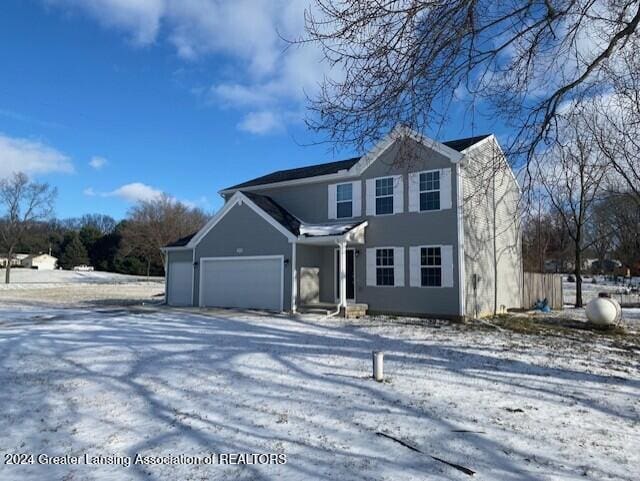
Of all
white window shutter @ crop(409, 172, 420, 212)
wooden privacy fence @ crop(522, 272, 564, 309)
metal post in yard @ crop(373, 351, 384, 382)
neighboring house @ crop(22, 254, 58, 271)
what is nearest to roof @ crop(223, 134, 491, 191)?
white window shutter @ crop(409, 172, 420, 212)

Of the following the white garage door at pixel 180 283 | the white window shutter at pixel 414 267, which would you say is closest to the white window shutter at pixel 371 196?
the white window shutter at pixel 414 267

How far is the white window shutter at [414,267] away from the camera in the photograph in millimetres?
15906

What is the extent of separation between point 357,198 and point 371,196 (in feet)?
1.95

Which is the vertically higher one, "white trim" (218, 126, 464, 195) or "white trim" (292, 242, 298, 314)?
"white trim" (218, 126, 464, 195)

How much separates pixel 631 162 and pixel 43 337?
1982cm

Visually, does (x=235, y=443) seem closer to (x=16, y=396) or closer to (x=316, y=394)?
(x=316, y=394)

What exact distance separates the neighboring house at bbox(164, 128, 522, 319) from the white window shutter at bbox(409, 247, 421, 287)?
1.4 inches

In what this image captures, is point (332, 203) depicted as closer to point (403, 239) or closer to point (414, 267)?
point (403, 239)

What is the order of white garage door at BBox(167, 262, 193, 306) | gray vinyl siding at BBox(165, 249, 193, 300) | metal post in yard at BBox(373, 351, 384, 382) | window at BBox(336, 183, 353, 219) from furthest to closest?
gray vinyl siding at BBox(165, 249, 193, 300)
white garage door at BBox(167, 262, 193, 306)
window at BBox(336, 183, 353, 219)
metal post in yard at BBox(373, 351, 384, 382)

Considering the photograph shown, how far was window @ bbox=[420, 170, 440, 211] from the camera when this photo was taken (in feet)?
51.9

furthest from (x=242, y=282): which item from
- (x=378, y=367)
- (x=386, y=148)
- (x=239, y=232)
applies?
(x=378, y=367)

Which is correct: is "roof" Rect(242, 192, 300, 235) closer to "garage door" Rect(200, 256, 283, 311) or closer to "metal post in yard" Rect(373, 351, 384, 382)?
"garage door" Rect(200, 256, 283, 311)

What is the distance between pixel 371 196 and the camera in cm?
1717

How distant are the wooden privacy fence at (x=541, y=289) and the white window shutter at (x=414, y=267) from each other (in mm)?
7560
